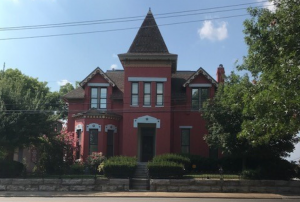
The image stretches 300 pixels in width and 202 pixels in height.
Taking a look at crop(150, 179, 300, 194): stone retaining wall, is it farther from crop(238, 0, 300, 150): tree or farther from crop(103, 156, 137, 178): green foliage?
crop(238, 0, 300, 150): tree

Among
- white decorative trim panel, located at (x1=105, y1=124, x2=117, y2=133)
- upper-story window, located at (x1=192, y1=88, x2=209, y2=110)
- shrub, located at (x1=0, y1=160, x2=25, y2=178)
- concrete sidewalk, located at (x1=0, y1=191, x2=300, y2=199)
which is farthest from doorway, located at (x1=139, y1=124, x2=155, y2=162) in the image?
shrub, located at (x1=0, y1=160, x2=25, y2=178)

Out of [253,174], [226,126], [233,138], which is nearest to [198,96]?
[226,126]

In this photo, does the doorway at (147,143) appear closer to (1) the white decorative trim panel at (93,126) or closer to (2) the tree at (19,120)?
(1) the white decorative trim panel at (93,126)

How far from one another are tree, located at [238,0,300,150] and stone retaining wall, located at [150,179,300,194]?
283 inches

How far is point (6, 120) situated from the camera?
22.5 meters

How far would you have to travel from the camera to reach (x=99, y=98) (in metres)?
30.4

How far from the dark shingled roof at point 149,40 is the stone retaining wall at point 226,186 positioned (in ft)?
40.2

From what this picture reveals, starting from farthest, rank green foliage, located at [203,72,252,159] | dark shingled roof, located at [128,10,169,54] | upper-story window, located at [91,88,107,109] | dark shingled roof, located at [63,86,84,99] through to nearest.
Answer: dark shingled roof, located at [63,86,84,99]
upper-story window, located at [91,88,107,109]
dark shingled roof, located at [128,10,169,54]
green foliage, located at [203,72,252,159]

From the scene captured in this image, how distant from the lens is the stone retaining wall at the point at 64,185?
21234 millimetres

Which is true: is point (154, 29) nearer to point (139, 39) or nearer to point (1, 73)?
point (139, 39)

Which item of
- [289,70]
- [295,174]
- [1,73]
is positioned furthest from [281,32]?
[1,73]

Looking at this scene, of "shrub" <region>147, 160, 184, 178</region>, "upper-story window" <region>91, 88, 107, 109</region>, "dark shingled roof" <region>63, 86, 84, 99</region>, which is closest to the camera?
"shrub" <region>147, 160, 184, 178</region>

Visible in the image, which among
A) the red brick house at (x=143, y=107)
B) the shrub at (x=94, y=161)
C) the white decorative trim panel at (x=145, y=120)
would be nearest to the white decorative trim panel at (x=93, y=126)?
the red brick house at (x=143, y=107)

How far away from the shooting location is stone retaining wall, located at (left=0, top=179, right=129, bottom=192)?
21234 mm
